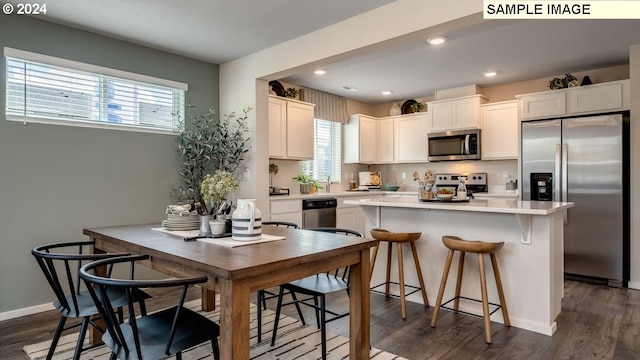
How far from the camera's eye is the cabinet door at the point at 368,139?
6.16 meters

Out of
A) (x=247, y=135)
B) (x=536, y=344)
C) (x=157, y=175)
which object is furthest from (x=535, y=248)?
(x=157, y=175)

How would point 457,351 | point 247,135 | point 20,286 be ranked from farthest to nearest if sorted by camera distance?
point 247,135, point 20,286, point 457,351

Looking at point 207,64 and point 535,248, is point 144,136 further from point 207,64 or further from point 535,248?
point 535,248

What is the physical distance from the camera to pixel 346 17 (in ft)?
10.5

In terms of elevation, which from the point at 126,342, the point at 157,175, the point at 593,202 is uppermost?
the point at 157,175

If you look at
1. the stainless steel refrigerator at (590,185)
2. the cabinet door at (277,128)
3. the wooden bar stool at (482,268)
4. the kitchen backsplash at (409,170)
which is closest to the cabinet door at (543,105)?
the stainless steel refrigerator at (590,185)

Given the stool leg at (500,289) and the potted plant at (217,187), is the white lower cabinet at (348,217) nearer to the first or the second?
the stool leg at (500,289)

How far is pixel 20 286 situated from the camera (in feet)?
10.1

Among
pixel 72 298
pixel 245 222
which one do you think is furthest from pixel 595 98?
pixel 72 298

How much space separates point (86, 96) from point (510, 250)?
386cm

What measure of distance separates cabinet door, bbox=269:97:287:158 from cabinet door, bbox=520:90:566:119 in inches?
116

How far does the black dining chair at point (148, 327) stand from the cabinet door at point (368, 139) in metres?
4.67

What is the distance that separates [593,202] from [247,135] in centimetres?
380

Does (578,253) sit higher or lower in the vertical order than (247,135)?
lower
